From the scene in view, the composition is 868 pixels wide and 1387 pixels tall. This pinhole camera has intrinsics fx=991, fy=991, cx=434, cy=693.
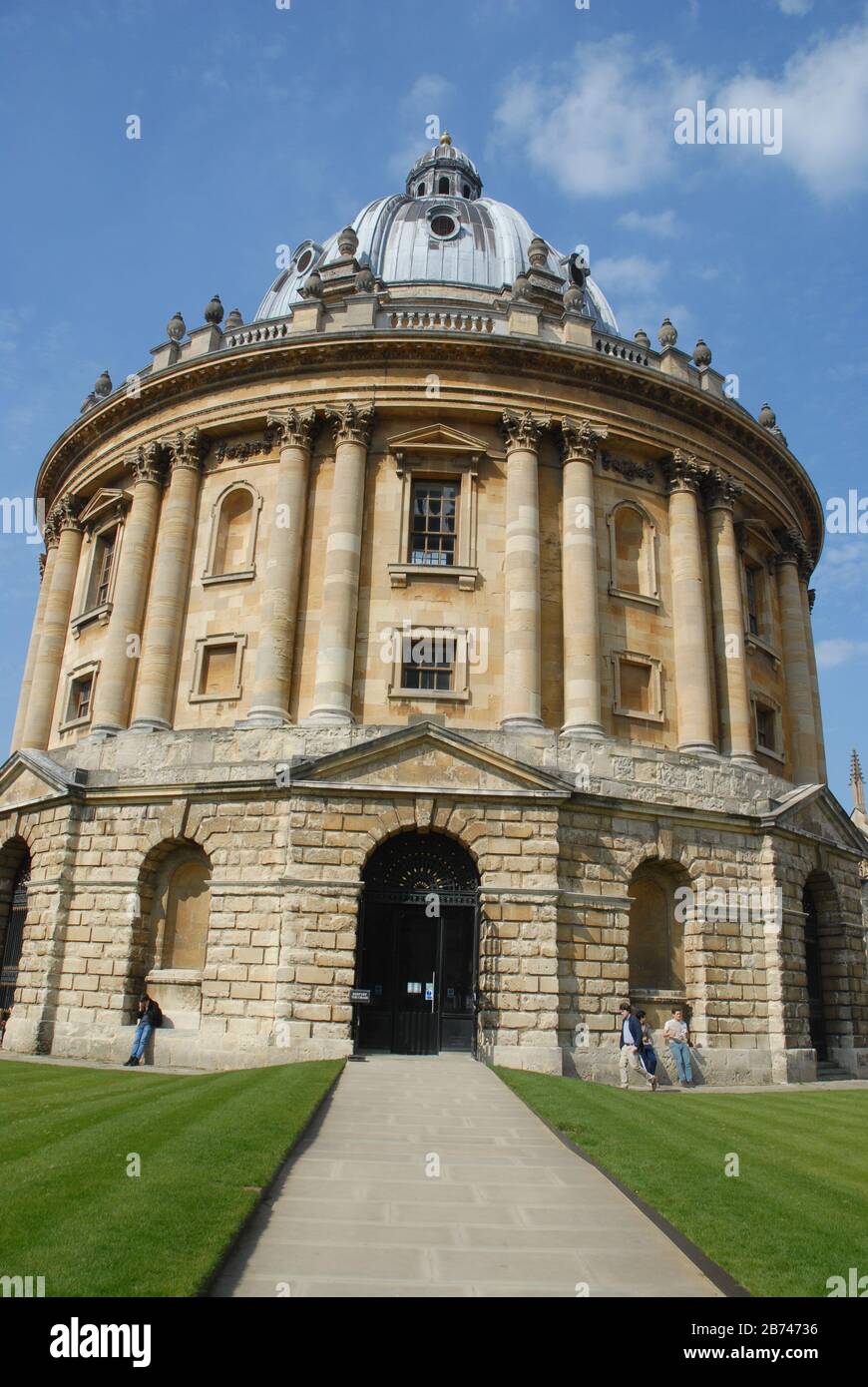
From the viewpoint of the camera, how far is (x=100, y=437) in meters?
34.2

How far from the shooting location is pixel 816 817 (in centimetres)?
2956

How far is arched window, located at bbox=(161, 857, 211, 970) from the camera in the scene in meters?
25.2

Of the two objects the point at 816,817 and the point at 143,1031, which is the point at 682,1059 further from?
the point at 143,1031

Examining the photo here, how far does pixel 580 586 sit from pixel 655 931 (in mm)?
9608

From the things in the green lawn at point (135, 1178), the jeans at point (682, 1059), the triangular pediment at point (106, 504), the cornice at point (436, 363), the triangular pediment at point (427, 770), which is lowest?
the green lawn at point (135, 1178)

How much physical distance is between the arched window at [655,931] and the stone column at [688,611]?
4266 millimetres

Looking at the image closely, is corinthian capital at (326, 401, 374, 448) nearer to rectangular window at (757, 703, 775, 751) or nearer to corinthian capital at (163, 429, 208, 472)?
corinthian capital at (163, 429, 208, 472)

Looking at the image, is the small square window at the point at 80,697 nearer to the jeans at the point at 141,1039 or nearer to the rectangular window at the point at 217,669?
the rectangular window at the point at 217,669

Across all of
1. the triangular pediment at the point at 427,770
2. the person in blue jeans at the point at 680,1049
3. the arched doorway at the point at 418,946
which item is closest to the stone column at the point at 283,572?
the triangular pediment at the point at 427,770

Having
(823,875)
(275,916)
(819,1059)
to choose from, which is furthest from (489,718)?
(819,1059)

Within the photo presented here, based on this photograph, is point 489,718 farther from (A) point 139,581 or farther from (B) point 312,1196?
(B) point 312,1196

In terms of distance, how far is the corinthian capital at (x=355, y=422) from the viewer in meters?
28.8

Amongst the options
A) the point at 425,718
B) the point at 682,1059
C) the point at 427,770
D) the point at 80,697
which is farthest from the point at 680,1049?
the point at 80,697

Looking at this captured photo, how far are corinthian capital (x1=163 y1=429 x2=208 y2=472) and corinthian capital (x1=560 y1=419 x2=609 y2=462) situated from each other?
440 inches
